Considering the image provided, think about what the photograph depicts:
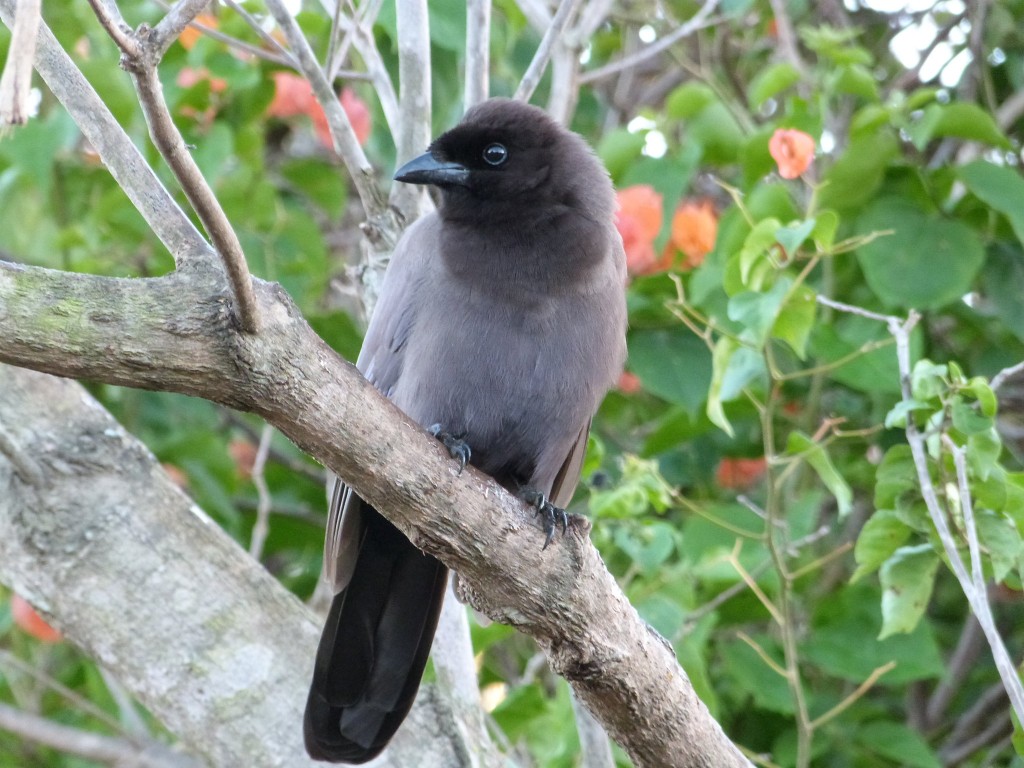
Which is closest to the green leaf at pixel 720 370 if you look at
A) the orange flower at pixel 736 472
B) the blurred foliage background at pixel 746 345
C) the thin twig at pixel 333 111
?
the blurred foliage background at pixel 746 345

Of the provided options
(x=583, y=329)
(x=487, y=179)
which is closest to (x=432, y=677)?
(x=583, y=329)

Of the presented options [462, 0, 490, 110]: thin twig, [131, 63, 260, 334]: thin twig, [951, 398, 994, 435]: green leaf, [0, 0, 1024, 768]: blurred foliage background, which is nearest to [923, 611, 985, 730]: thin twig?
[0, 0, 1024, 768]: blurred foliage background

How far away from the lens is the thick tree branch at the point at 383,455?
196cm

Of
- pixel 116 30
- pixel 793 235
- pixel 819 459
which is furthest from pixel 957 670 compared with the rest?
pixel 116 30

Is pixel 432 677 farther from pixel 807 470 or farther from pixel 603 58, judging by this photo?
A: pixel 603 58

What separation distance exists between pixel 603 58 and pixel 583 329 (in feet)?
9.80

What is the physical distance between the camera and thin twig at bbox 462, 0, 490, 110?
325cm

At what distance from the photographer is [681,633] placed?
11.7ft

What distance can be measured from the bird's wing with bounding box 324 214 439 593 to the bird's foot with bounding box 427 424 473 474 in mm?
198

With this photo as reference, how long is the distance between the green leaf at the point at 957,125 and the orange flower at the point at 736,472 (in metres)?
1.32

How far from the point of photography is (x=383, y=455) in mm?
2293

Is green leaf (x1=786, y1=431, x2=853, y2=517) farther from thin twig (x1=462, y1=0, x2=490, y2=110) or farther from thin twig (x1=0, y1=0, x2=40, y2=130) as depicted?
thin twig (x1=0, y1=0, x2=40, y2=130)

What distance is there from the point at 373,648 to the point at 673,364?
139 cm

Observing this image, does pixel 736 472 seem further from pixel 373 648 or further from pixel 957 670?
pixel 373 648
